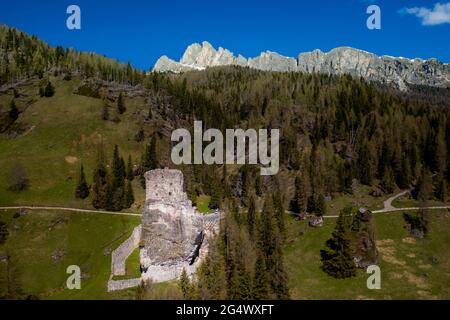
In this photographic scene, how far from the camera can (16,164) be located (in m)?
131

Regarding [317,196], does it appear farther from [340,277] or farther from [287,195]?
[340,277]

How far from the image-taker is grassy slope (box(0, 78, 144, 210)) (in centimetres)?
12431

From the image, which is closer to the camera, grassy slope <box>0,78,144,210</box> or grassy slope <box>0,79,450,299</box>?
grassy slope <box>0,79,450,299</box>

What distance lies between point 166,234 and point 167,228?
159 cm

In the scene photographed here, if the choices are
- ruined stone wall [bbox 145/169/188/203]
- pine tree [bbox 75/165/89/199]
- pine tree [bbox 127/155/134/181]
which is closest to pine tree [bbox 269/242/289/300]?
ruined stone wall [bbox 145/169/188/203]

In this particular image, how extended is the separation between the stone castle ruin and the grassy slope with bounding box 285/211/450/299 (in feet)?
78.8

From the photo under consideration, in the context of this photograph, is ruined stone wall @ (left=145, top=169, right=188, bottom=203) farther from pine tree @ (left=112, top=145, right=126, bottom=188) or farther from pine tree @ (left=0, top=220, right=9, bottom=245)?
pine tree @ (left=112, top=145, right=126, bottom=188)

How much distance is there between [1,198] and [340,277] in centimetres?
8327

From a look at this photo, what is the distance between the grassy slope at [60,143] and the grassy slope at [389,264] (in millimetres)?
47575

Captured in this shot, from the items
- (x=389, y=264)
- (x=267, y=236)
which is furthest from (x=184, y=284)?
(x=389, y=264)

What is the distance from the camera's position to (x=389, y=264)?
101 metres

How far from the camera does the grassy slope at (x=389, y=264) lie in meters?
90.4

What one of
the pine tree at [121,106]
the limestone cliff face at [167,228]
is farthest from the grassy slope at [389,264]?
the pine tree at [121,106]
